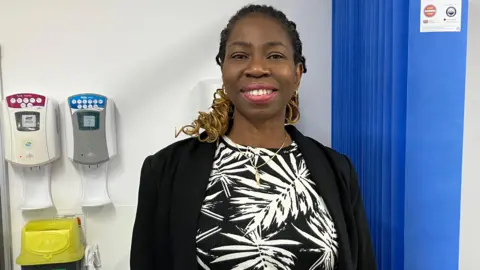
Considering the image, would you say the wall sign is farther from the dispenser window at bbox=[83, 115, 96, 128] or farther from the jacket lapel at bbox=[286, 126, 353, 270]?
the dispenser window at bbox=[83, 115, 96, 128]

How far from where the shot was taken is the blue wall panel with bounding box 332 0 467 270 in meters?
1.35

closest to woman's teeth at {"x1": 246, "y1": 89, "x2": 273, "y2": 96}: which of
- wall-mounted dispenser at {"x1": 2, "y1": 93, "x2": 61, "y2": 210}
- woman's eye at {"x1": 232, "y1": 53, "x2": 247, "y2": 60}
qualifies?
woman's eye at {"x1": 232, "y1": 53, "x2": 247, "y2": 60}

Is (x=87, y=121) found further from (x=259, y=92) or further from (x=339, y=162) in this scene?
(x=339, y=162)

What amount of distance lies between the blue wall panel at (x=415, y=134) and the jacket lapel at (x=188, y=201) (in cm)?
60

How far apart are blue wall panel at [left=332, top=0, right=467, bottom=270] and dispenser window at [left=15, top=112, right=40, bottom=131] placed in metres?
1.30

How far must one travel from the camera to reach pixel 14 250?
194 centimetres

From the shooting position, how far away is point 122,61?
6.30ft

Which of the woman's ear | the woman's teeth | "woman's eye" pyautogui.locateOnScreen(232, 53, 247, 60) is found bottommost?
the woman's teeth

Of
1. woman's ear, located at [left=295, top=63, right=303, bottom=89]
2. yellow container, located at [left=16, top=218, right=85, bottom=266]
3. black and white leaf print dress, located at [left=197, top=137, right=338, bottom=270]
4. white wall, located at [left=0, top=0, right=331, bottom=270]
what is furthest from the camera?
white wall, located at [left=0, top=0, right=331, bottom=270]

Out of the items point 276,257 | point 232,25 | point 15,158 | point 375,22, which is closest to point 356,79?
point 375,22

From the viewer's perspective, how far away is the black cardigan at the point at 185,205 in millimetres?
1197

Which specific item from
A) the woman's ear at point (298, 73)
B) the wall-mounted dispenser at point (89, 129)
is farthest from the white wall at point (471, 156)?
the wall-mounted dispenser at point (89, 129)

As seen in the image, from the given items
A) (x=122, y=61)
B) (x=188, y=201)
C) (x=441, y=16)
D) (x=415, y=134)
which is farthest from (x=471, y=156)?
(x=122, y=61)

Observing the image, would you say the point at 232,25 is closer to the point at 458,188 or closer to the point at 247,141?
the point at 247,141
